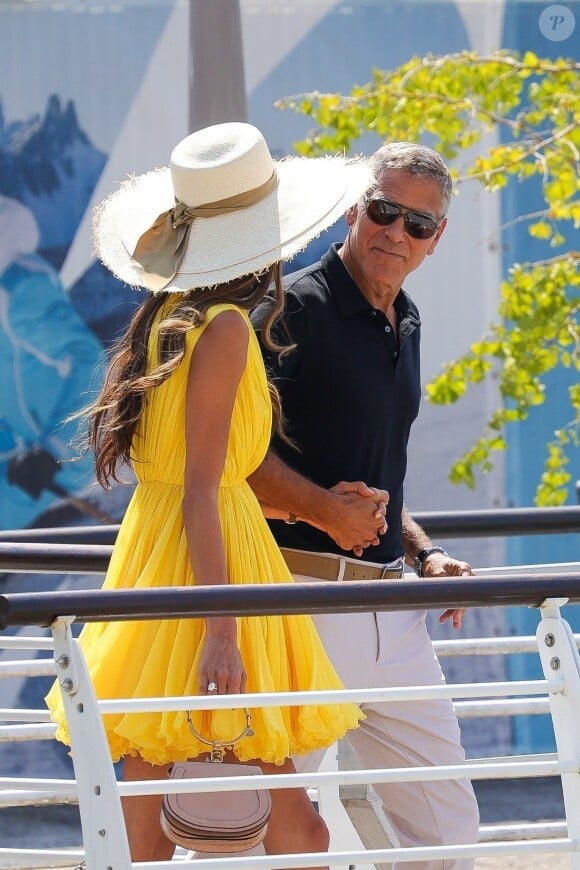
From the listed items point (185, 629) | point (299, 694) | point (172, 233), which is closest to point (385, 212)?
point (172, 233)

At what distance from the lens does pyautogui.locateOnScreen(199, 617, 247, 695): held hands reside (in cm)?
266

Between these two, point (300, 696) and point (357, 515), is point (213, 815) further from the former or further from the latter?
point (357, 515)

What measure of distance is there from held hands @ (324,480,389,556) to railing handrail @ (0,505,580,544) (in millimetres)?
622

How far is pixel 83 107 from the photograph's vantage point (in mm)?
7105

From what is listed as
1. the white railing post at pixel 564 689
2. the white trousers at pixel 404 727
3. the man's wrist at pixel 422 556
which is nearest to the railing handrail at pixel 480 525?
the man's wrist at pixel 422 556

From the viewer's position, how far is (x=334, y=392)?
3.30m

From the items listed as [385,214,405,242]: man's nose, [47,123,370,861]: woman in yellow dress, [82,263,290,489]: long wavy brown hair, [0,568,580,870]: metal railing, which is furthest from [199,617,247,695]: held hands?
[385,214,405,242]: man's nose

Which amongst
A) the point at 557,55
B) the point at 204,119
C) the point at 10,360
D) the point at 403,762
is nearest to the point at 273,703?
the point at 403,762

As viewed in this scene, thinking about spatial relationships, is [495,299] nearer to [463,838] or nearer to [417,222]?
[417,222]

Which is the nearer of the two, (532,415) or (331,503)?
(331,503)

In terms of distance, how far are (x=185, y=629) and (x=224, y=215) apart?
86 centimetres

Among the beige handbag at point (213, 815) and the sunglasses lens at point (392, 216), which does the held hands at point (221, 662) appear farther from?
the sunglasses lens at point (392, 216)

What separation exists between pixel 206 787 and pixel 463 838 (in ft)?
3.47

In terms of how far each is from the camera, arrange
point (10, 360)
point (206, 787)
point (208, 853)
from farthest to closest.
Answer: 1. point (10, 360)
2. point (208, 853)
3. point (206, 787)
